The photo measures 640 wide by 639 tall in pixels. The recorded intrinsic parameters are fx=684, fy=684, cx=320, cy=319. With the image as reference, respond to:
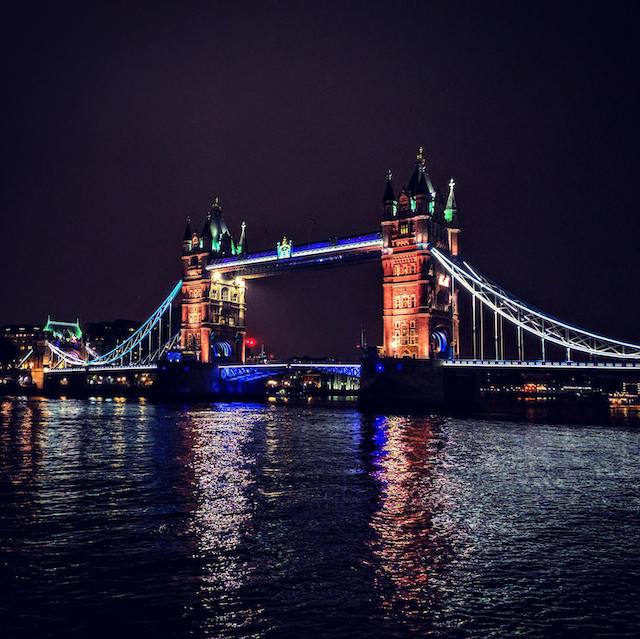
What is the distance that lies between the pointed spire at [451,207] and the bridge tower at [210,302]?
39.2 metres

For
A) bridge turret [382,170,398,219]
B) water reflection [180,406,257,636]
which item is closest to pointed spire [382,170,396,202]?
bridge turret [382,170,398,219]

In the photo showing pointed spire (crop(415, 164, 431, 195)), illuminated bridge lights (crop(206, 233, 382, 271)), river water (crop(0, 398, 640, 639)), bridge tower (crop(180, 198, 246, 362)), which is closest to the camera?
river water (crop(0, 398, 640, 639))

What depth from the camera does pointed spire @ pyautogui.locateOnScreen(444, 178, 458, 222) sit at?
82938 mm

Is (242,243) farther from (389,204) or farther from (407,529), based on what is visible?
(407,529)

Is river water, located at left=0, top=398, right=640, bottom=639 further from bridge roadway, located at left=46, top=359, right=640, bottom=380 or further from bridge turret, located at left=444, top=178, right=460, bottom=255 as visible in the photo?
bridge turret, located at left=444, top=178, right=460, bottom=255

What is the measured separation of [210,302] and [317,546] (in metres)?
94.8

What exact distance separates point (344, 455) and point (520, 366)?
37.4 m

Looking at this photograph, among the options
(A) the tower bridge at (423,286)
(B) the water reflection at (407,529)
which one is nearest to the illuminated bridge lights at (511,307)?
(A) the tower bridge at (423,286)

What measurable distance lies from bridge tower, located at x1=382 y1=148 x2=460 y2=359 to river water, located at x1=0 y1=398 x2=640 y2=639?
47792 millimetres

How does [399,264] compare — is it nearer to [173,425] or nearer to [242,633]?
[173,425]

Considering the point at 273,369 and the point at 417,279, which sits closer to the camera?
the point at 417,279

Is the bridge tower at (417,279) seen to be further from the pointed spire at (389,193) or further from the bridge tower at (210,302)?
the bridge tower at (210,302)

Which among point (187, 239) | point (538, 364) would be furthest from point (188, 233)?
point (538, 364)

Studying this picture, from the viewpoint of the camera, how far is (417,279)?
7762 centimetres
